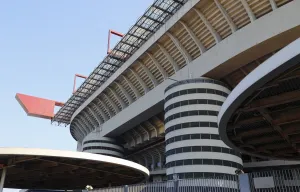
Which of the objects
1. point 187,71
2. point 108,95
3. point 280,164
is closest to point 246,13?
point 187,71

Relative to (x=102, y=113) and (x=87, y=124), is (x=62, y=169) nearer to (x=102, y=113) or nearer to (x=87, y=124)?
(x=102, y=113)

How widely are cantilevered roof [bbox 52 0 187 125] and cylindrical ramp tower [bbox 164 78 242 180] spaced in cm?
1160

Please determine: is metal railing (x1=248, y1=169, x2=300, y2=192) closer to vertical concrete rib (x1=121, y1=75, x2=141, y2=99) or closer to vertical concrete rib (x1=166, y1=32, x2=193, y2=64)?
vertical concrete rib (x1=166, y1=32, x2=193, y2=64)

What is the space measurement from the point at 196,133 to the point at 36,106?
209 ft

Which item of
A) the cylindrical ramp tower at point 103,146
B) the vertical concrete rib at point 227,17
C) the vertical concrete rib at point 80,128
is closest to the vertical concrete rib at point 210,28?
the vertical concrete rib at point 227,17

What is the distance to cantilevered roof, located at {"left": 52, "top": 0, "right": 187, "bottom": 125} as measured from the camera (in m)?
52.5

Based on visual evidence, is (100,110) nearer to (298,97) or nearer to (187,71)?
(187,71)

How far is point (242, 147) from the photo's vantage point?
2189 cm

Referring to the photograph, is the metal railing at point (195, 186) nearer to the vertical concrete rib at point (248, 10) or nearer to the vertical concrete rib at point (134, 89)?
the vertical concrete rib at point (248, 10)

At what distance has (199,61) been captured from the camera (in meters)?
52.2

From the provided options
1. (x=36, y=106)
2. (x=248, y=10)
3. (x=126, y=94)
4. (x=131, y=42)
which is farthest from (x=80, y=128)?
(x=248, y=10)

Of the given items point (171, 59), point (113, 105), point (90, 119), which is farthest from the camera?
point (90, 119)

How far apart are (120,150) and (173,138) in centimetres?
3667

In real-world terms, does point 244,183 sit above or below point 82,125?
below
